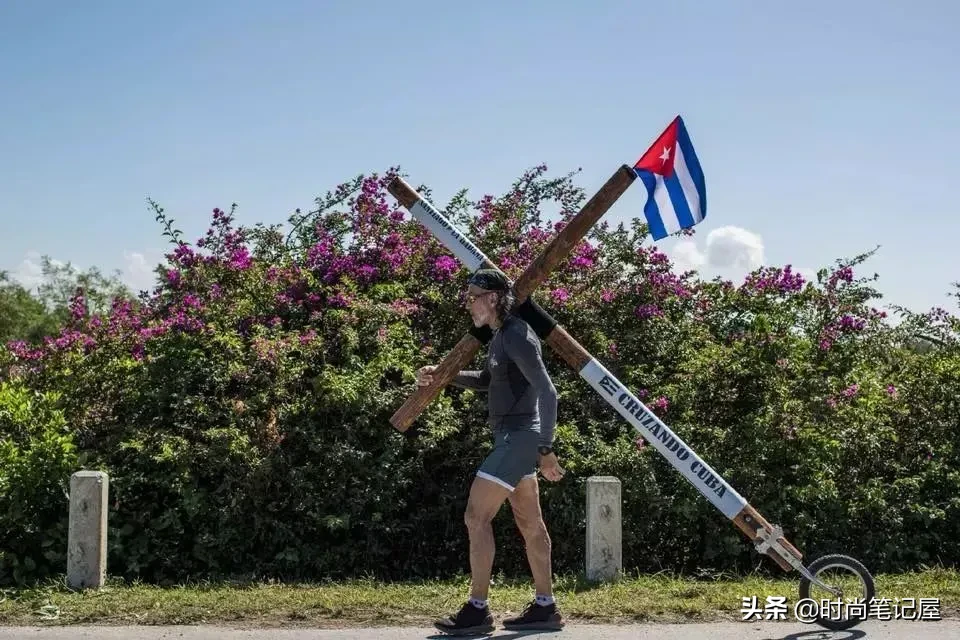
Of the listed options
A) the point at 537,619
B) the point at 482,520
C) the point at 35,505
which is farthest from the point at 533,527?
the point at 35,505

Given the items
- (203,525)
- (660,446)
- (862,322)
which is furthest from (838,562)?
(203,525)

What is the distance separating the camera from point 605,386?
5785mm

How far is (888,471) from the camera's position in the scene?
837 centimetres

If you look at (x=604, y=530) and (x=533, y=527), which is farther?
(x=604, y=530)

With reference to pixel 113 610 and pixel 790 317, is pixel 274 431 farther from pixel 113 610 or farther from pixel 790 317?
pixel 790 317

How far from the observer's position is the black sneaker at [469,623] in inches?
219

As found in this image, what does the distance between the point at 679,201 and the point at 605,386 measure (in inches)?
46.4

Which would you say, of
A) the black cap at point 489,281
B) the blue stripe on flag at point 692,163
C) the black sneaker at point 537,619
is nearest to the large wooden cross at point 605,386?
the black cap at point 489,281

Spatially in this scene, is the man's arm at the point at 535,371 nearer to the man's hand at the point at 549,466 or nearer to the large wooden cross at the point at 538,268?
the man's hand at the point at 549,466

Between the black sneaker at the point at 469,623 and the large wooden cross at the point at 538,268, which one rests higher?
the large wooden cross at the point at 538,268

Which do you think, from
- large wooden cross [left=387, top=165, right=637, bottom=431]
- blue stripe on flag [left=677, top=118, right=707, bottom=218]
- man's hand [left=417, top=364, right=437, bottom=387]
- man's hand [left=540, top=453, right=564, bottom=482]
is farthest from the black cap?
blue stripe on flag [left=677, top=118, right=707, bottom=218]

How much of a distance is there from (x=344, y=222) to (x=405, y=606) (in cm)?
465

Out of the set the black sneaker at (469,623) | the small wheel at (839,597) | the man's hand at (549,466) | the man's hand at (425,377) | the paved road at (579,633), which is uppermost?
the man's hand at (425,377)

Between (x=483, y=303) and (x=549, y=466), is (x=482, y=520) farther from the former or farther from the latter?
(x=483, y=303)
